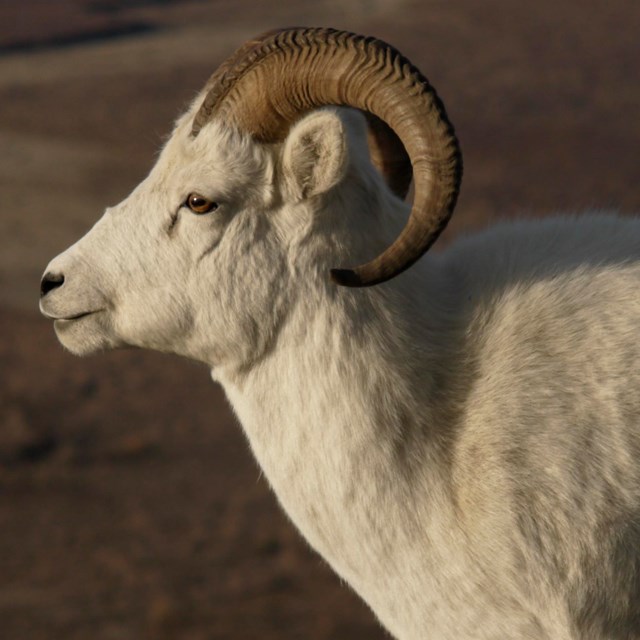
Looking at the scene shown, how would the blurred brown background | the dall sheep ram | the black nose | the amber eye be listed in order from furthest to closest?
the blurred brown background
the black nose
the amber eye
the dall sheep ram

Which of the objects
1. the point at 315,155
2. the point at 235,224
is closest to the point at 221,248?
the point at 235,224

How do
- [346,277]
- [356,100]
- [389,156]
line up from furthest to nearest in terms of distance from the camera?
1. [389,156]
2. [356,100]
3. [346,277]

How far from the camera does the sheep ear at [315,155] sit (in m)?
4.71

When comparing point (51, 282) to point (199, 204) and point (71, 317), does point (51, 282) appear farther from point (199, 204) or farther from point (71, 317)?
point (199, 204)

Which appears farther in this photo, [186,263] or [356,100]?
[186,263]

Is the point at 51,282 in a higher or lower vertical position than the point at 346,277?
higher

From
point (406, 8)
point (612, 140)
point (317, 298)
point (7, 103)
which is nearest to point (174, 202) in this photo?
point (317, 298)

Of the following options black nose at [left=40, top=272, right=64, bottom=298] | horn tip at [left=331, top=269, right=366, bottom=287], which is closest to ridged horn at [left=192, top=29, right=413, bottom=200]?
black nose at [left=40, top=272, right=64, bottom=298]

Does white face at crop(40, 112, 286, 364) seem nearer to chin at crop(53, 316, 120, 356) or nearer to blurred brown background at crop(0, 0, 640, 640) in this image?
chin at crop(53, 316, 120, 356)

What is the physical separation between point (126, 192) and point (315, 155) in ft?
74.5

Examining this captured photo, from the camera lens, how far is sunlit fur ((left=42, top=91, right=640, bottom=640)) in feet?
15.5

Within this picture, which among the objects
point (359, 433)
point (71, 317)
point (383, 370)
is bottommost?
point (359, 433)

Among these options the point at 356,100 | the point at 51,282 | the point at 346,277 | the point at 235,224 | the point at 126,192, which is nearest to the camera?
the point at 346,277

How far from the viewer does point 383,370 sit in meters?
4.94
